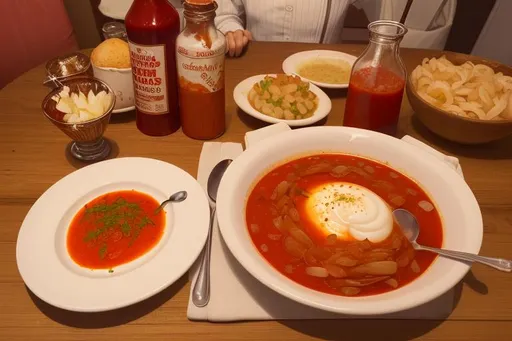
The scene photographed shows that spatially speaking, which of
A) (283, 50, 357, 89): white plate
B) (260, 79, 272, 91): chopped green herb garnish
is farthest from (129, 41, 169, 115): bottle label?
(283, 50, 357, 89): white plate

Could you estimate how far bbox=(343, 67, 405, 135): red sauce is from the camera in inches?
63.3

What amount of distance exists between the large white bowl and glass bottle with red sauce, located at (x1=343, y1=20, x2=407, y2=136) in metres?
0.14

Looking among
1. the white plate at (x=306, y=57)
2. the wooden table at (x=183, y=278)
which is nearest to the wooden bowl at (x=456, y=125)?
the wooden table at (x=183, y=278)

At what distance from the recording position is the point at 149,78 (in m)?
1.59

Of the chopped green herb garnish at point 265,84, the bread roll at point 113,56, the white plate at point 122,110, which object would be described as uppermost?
the bread roll at point 113,56

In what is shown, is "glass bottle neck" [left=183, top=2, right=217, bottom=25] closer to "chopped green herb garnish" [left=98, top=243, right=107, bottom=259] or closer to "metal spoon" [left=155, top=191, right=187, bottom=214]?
"metal spoon" [left=155, top=191, right=187, bottom=214]

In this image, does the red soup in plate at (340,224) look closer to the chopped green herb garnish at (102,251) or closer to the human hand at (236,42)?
the chopped green herb garnish at (102,251)

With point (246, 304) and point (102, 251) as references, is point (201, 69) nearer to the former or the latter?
point (102, 251)

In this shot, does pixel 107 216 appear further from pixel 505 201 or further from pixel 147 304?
pixel 505 201

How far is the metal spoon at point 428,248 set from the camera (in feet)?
3.60

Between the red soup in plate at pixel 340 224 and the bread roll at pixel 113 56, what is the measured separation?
29.9 inches

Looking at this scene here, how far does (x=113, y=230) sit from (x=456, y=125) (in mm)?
1241

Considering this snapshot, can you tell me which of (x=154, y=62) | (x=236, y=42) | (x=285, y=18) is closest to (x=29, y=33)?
(x=236, y=42)

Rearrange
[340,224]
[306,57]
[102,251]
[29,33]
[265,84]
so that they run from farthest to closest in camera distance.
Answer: [29,33]
[306,57]
[265,84]
[340,224]
[102,251]
